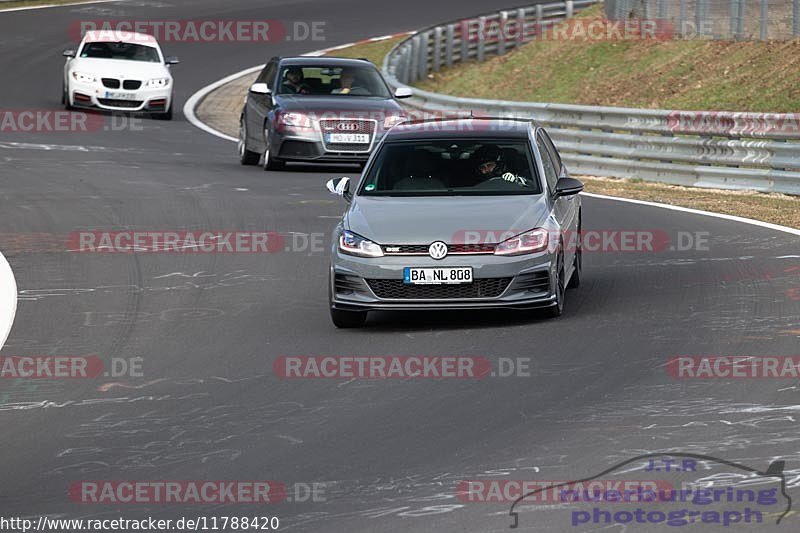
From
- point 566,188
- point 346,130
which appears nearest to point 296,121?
point 346,130

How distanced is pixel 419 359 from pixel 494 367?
1.79ft

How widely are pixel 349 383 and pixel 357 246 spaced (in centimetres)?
190

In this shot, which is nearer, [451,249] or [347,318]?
[451,249]

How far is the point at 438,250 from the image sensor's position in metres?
11.4

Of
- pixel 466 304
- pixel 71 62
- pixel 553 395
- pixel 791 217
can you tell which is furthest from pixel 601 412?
pixel 71 62

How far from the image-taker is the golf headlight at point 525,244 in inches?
453

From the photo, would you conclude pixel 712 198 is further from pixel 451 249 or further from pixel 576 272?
pixel 451 249

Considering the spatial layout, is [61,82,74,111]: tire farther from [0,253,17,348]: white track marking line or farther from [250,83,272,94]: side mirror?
[0,253,17,348]: white track marking line

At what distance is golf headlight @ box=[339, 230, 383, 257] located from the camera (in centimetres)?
1155

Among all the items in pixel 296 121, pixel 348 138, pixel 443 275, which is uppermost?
pixel 443 275

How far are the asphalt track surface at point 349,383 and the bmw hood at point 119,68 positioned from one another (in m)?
11.5

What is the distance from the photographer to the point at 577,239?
13555 millimetres

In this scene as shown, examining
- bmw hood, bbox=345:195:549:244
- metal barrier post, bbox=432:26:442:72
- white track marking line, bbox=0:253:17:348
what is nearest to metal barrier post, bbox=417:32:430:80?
metal barrier post, bbox=432:26:442:72

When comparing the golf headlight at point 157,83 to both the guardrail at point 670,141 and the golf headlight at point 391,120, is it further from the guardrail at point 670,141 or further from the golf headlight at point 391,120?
the golf headlight at point 391,120
